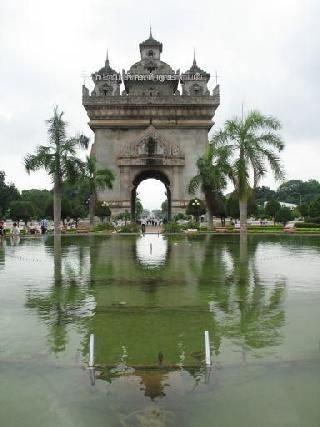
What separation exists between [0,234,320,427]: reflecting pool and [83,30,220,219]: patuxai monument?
171 ft

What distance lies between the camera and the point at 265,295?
11008 mm

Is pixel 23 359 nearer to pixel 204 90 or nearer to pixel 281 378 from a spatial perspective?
pixel 281 378

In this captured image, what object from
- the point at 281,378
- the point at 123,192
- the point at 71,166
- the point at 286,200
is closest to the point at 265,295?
the point at 281,378

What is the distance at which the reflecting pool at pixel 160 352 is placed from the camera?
5023 mm

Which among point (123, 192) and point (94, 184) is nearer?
point (94, 184)

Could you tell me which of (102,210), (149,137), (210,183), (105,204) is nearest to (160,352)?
(210,183)

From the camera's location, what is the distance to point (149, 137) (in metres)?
64.1

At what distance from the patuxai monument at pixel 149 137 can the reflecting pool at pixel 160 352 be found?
52182 mm

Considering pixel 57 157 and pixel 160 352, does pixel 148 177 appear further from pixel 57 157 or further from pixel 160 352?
pixel 160 352

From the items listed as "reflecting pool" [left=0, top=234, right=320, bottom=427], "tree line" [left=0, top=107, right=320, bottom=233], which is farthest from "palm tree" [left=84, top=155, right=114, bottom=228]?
"reflecting pool" [left=0, top=234, right=320, bottom=427]

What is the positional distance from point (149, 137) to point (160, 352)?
5838cm

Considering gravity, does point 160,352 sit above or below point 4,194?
below

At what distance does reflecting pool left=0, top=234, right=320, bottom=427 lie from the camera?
16.5 feet

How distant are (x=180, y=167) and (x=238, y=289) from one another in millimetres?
54812
